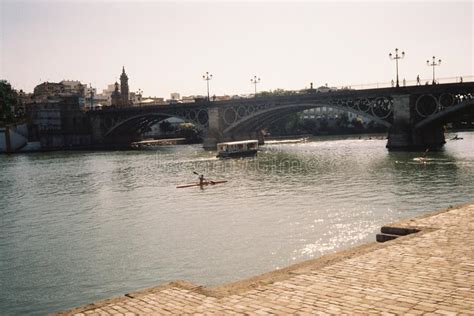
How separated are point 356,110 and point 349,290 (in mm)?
70074

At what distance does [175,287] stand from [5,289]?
8665 mm

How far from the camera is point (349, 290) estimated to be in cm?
1031

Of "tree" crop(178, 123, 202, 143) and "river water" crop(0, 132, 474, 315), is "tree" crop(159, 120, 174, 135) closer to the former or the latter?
"tree" crop(178, 123, 202, 143)

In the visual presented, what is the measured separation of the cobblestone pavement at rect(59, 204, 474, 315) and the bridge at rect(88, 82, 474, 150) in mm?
58377

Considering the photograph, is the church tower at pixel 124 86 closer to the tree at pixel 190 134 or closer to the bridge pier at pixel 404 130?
the tree at pixel 190 134

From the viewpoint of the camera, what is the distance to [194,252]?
20.7 m

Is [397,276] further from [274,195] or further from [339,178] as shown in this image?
[339,178]

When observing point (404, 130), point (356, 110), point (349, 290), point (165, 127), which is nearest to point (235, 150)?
point (356, 110)

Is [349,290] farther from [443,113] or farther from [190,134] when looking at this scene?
[190,134]

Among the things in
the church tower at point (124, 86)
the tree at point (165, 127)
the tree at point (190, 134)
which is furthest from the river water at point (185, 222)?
the church tower at point (124, 86)

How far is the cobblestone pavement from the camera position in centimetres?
931

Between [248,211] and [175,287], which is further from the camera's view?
[248,211]

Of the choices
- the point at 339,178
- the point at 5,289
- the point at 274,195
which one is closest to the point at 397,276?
the point at 5,289

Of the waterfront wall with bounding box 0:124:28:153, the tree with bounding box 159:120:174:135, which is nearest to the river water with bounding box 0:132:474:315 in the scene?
the waterfront wall with bounding box 0:124:28:153
